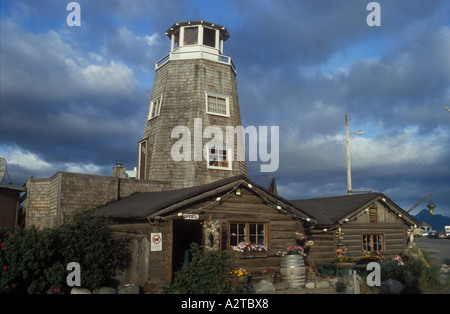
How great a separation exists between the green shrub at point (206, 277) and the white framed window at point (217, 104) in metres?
15.2

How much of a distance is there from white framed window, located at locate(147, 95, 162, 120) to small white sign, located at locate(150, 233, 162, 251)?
1270 centimetres

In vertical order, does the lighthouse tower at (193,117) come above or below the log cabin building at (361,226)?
above

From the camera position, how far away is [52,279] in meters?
11.6

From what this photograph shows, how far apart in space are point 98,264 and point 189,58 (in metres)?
15.9

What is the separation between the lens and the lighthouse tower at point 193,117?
23.5 meters

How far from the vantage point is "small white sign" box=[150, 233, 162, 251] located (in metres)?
13.8

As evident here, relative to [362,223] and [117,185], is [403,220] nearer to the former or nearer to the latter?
[362,223]

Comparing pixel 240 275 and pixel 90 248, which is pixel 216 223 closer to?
pixel 240 275

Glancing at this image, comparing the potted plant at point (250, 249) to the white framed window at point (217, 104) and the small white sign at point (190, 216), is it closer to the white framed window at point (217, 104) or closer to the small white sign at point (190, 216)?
the small white sign at point (190, 216)

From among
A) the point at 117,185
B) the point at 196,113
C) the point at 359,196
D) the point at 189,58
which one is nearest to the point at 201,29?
the point at 189,58

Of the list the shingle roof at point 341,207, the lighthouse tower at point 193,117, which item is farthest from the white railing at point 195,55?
the shingle roof at point 341,207

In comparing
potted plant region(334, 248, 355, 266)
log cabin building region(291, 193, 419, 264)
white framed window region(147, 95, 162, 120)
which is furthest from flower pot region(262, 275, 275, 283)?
white framed window region(147, 95, 162, 120)

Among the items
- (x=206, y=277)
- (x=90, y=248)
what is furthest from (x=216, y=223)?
(x=206, y=277)
